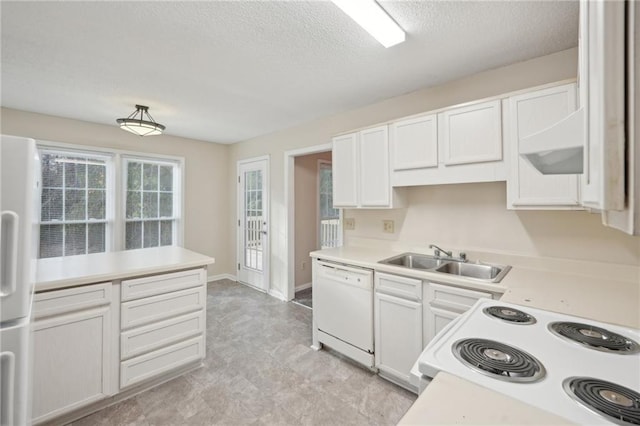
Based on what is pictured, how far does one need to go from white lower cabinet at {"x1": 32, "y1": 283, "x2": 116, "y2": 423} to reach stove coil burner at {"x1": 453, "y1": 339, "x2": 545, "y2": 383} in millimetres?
2071

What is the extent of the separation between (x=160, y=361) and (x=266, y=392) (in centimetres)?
82

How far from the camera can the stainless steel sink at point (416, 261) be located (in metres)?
2.36

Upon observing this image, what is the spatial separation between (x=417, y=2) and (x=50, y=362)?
2934mm

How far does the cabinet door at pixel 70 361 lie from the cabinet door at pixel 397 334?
1.89m

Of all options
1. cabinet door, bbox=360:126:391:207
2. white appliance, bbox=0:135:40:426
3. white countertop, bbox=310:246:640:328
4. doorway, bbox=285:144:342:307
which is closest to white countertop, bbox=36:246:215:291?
white appliance, bbox=0:135:40:426

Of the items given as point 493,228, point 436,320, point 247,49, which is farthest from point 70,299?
point 493,228

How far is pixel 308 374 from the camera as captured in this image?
2240 millimetres

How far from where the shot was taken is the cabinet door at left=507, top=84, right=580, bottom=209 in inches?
65.1

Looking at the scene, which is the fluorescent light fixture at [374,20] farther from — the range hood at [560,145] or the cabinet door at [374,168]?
the range hood at [560,145]

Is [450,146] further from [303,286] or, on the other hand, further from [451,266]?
[303,286]

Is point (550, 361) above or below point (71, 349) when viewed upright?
above

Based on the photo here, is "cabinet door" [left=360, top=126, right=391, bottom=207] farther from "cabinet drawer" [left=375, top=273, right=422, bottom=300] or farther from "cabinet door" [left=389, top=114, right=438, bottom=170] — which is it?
"cabinet drawer" [left=375, top=273, right=422, bottom=300]

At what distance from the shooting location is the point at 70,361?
1682 millimetres

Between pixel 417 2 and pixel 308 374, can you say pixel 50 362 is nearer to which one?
pixel 308 374
